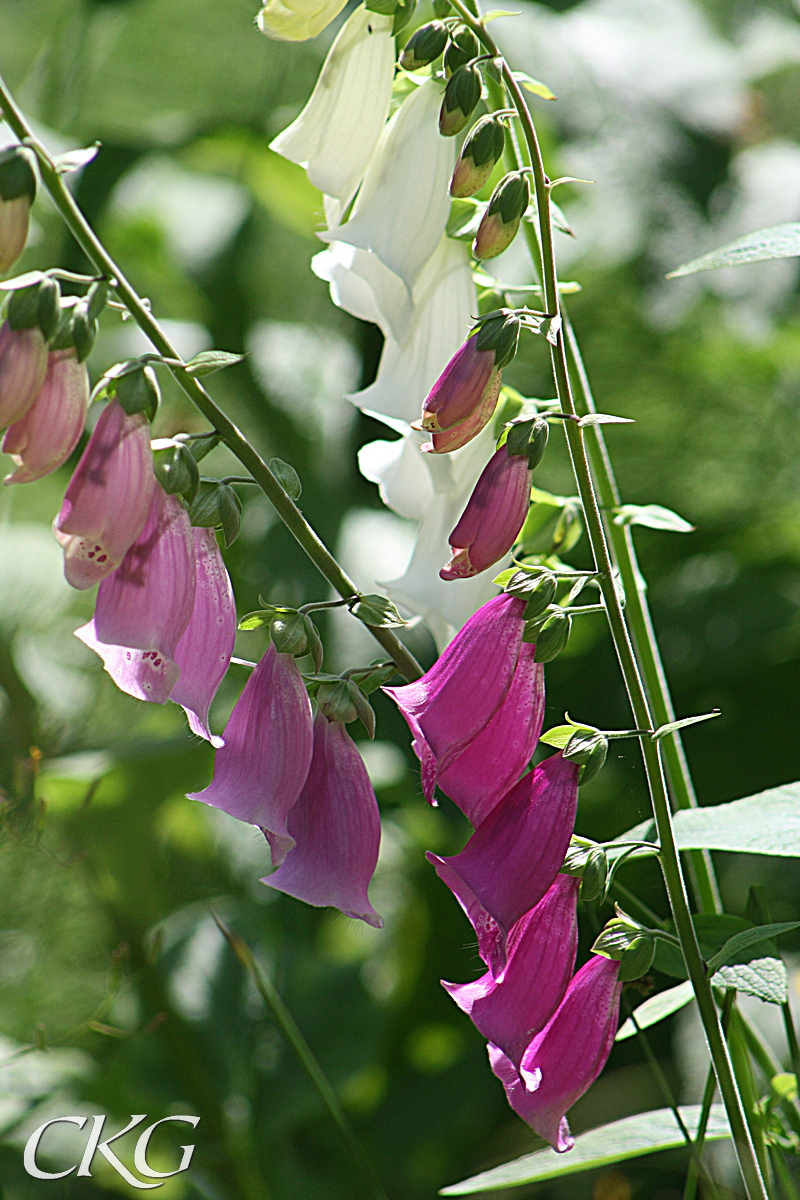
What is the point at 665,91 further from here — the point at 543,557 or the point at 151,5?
the point at 543,557

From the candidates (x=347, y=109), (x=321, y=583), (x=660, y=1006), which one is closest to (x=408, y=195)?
(x=347, y=109)

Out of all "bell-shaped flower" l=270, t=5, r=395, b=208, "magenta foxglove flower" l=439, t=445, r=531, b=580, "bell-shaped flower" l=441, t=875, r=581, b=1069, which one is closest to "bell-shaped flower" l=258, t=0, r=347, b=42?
"bell-shaped flower" l=270, t=5, r=395, b=208

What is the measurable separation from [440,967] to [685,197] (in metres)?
0.68

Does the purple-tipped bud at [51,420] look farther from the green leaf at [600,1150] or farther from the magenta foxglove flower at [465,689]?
the green leaf at [600,1150]

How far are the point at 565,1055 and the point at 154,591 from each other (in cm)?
16

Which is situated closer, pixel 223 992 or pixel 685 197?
pixel 223 992

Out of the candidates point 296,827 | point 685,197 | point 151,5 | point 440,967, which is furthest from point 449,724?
point 151,5

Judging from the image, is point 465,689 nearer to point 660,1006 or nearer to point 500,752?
point 500,752

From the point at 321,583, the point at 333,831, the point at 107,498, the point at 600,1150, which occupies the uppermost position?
the point at 107,498

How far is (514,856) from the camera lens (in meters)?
0.25

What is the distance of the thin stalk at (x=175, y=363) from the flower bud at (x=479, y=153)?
79 mm

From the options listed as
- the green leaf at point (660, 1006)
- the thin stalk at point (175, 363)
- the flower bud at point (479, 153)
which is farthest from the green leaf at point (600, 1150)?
the flower bud at point (479, 153)

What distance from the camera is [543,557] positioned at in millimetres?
346

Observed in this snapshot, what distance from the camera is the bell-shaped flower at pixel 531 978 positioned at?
263 millimetres
